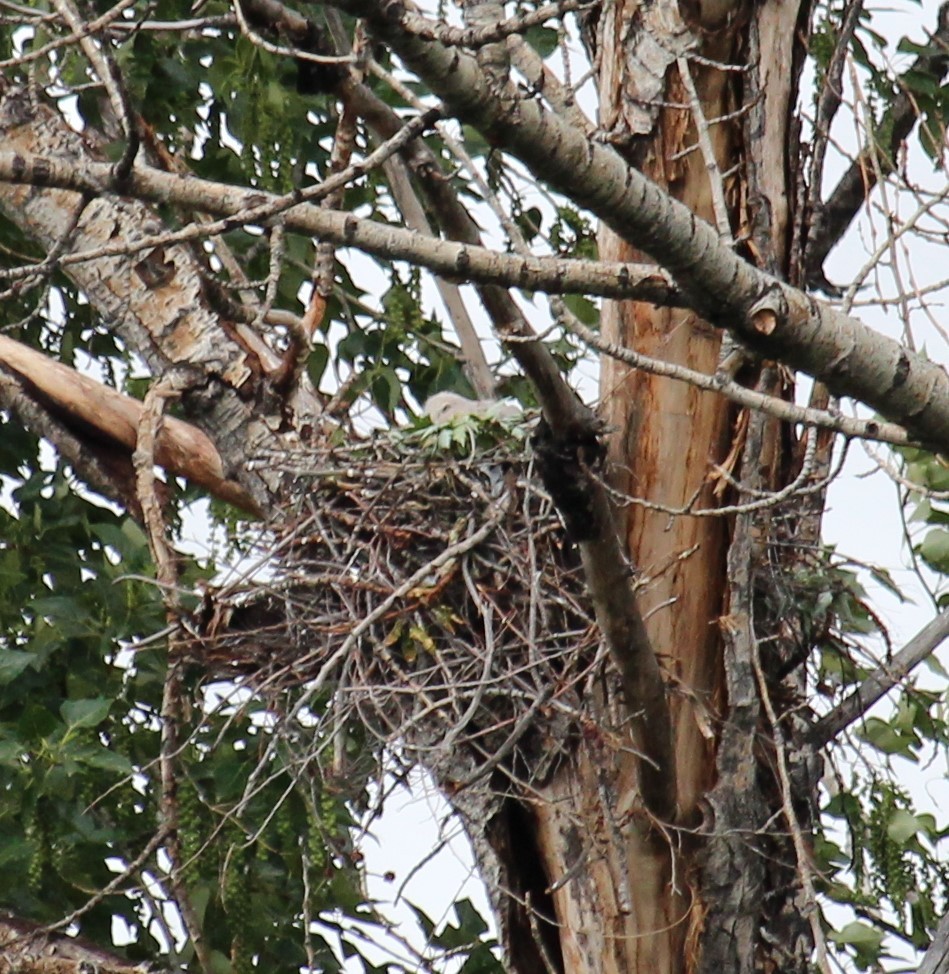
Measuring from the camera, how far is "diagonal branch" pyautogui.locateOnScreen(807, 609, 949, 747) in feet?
12.3

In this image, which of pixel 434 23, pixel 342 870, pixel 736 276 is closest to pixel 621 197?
pixel 736 276

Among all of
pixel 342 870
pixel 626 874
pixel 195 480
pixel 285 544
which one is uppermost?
pixel 195 480

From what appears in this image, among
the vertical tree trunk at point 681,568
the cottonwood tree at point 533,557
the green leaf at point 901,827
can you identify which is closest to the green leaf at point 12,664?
the cottonwood tree at point 533,557

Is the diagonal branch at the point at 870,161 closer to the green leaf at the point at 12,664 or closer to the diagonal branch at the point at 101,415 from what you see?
the diagonal branch at the point at 101,415

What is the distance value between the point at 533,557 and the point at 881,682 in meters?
0.88

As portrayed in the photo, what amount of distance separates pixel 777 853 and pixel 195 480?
1.88 metres

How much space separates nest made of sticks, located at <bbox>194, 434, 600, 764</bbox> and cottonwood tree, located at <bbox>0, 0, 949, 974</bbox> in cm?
1

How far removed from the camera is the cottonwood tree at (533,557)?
114 inches

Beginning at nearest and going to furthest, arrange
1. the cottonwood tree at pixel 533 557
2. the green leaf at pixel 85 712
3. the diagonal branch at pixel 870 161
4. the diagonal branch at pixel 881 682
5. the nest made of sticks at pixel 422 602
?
1. the cottonwood tree at pixel 533 557
2. the nest made of sticks at pixel 422 602
3. the diagonal branch at pixel 881 682
4. the green leaf at pixel 85 712
5. the diagonal branch at pixel 870 161

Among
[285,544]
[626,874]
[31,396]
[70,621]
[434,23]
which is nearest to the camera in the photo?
[434,23]

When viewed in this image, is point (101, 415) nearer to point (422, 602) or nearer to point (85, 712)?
point (85, 712)

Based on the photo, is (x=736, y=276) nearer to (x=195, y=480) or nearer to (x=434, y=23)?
(x=434, y=23)

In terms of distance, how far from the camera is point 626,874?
3.56 m

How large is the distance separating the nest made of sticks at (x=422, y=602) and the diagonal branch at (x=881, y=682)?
0.60 meters
